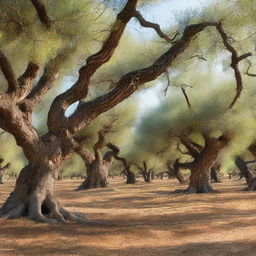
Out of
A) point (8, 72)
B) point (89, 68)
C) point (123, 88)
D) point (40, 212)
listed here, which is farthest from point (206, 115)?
point (8, 72)

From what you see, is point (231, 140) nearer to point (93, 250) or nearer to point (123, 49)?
point (123, 49)

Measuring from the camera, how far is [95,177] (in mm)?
29547

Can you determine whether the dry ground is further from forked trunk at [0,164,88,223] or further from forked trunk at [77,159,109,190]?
forked trunk at [77,159,109,190]

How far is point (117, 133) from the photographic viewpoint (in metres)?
29.5

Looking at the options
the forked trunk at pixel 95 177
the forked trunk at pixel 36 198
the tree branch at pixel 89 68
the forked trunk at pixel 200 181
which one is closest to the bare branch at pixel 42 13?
the tree branch at pixel 89 68

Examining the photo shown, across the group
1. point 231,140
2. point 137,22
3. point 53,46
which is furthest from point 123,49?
point 231,140

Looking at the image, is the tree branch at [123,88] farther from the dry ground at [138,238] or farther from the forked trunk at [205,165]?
the forked trunk at [205,165]

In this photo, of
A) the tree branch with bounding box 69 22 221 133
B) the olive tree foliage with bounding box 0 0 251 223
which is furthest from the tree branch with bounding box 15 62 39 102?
the tree branch with bounding box 69 22 221 133

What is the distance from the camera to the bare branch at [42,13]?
28.3 ft

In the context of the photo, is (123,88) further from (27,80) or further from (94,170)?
(94,170)

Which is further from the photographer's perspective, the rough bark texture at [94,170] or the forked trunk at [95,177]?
the forked trunk at [95,177]

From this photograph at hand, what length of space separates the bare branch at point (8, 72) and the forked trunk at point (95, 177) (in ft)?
63.8

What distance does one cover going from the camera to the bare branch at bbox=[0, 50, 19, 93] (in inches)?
355

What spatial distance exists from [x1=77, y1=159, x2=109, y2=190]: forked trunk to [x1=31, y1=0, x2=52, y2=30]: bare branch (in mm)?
20617
